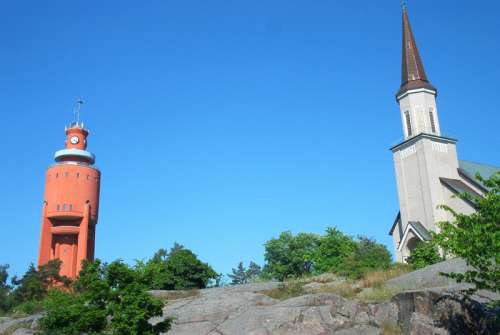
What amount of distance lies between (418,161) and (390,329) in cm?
2771

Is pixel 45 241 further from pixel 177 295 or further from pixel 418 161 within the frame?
pixel 418 161

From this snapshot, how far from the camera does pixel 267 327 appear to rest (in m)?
19.5

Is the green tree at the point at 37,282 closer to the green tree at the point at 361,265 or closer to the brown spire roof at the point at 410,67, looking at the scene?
the green tree at the point at 361,265

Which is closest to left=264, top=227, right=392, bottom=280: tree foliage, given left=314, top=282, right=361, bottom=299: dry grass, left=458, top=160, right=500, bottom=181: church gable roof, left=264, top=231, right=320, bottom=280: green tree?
left=264, top=231, right=320, bottom=280: green tree

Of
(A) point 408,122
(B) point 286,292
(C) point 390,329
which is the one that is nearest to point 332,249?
(A) point 408,122

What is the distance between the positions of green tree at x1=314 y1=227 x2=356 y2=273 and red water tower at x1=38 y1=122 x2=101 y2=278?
22312 millimetres

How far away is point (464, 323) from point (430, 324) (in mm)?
1121

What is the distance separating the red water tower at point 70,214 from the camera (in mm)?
52531

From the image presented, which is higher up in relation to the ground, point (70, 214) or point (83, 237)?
point (70, 214)

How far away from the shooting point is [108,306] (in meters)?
17.0

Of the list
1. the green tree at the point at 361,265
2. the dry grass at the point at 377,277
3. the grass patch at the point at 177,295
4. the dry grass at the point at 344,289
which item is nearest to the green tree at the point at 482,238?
the dry grass at the point at 344,289

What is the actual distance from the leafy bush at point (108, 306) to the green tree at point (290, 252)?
40.6 m

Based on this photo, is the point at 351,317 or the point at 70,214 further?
the point at 70,214

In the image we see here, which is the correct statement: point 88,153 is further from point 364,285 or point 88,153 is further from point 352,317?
point 352,317
